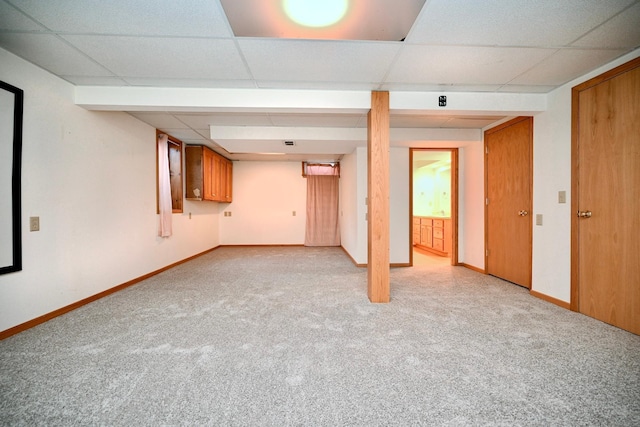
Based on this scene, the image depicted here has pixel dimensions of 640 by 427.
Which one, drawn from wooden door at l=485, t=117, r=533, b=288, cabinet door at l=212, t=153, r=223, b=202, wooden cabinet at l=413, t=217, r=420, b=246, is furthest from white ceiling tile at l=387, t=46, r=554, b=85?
wooden cabinet at l=413, t=217, r=420, b=246

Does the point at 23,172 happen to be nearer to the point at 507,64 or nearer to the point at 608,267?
the point at 507,64

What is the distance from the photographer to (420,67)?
2.27 meters

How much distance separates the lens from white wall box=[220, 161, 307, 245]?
22.2 feet

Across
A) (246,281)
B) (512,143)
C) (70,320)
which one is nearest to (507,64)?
(512,143)

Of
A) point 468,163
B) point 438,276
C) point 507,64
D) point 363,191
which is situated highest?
point 507,64

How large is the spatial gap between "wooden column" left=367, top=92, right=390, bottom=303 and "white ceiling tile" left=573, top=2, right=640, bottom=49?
154 centimetres

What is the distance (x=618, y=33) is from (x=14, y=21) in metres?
4.25

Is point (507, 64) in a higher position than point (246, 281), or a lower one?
higher

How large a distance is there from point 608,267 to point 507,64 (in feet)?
6.59

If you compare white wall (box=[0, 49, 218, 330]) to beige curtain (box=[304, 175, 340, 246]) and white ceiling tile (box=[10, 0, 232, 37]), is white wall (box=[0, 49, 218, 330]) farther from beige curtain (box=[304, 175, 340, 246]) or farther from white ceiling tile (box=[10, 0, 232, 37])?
beige curtain (box=[304, 175, 340, 246])

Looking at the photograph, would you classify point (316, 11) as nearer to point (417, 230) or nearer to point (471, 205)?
point (471, 205)

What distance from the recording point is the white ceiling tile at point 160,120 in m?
3.32

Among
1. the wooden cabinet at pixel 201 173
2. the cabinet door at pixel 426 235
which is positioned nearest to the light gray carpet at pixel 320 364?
the wooden cabinet at pixel 201 173

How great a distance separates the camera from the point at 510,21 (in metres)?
1.69
